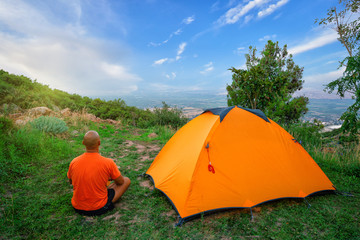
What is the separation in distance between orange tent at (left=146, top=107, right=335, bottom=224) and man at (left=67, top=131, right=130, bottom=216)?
1.06 m

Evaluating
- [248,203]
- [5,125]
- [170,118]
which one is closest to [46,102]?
[5,125]

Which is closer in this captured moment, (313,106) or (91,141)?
(91,141)

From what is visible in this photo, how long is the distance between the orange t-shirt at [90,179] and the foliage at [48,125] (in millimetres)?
5102

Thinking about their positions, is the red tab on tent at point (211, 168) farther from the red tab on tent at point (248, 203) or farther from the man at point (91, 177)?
the man at point (91, 177)

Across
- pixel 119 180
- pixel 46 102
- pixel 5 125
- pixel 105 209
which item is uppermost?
pixel 46 102

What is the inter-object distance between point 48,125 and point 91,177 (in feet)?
18.4

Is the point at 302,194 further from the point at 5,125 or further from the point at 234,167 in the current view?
the point at 5,125

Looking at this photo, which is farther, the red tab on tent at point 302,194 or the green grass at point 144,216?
the red tab on tent at point 302,194

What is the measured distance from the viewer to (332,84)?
6277mm

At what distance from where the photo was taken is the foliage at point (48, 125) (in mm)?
6559

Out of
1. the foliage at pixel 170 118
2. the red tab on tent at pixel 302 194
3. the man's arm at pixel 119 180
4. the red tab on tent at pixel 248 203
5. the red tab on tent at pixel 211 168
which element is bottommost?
the red tab on tent at pixel 302 194

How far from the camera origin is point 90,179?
8.77 ft

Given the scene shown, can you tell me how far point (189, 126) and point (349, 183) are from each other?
13.1 ft

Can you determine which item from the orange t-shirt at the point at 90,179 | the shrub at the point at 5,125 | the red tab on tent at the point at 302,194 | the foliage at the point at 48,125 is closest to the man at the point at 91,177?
the orange t-shirt at the point at 90,179
